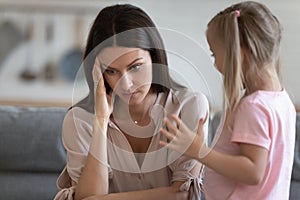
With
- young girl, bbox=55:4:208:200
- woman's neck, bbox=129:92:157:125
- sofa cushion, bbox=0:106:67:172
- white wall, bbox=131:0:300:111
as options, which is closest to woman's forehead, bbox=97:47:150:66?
young girl, bbox=55:4:208:200

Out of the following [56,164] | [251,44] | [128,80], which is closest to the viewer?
[251,44]

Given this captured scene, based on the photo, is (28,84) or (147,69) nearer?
(147,69)

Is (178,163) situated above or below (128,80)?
below

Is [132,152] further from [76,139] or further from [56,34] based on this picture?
[56,34]

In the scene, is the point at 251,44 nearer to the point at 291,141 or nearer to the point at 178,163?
the point at 291,141

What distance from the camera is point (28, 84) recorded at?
318 cm

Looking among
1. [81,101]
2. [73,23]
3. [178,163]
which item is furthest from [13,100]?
[178,163]

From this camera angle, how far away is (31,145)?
1818 millimetres

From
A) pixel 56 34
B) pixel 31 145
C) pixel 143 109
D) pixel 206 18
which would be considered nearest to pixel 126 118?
pixel 143 109

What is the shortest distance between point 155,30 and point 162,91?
0.18m

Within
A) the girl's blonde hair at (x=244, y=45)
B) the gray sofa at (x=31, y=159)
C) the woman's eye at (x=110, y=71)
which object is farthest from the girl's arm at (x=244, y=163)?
the gray sofa at (x=31, y=159)

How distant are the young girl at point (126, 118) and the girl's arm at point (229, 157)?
0.19m

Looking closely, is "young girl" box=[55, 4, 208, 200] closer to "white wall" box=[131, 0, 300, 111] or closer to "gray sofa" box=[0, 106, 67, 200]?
"gray sofa" box=[0, 106, 67, 200]

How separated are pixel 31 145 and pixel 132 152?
57cm
